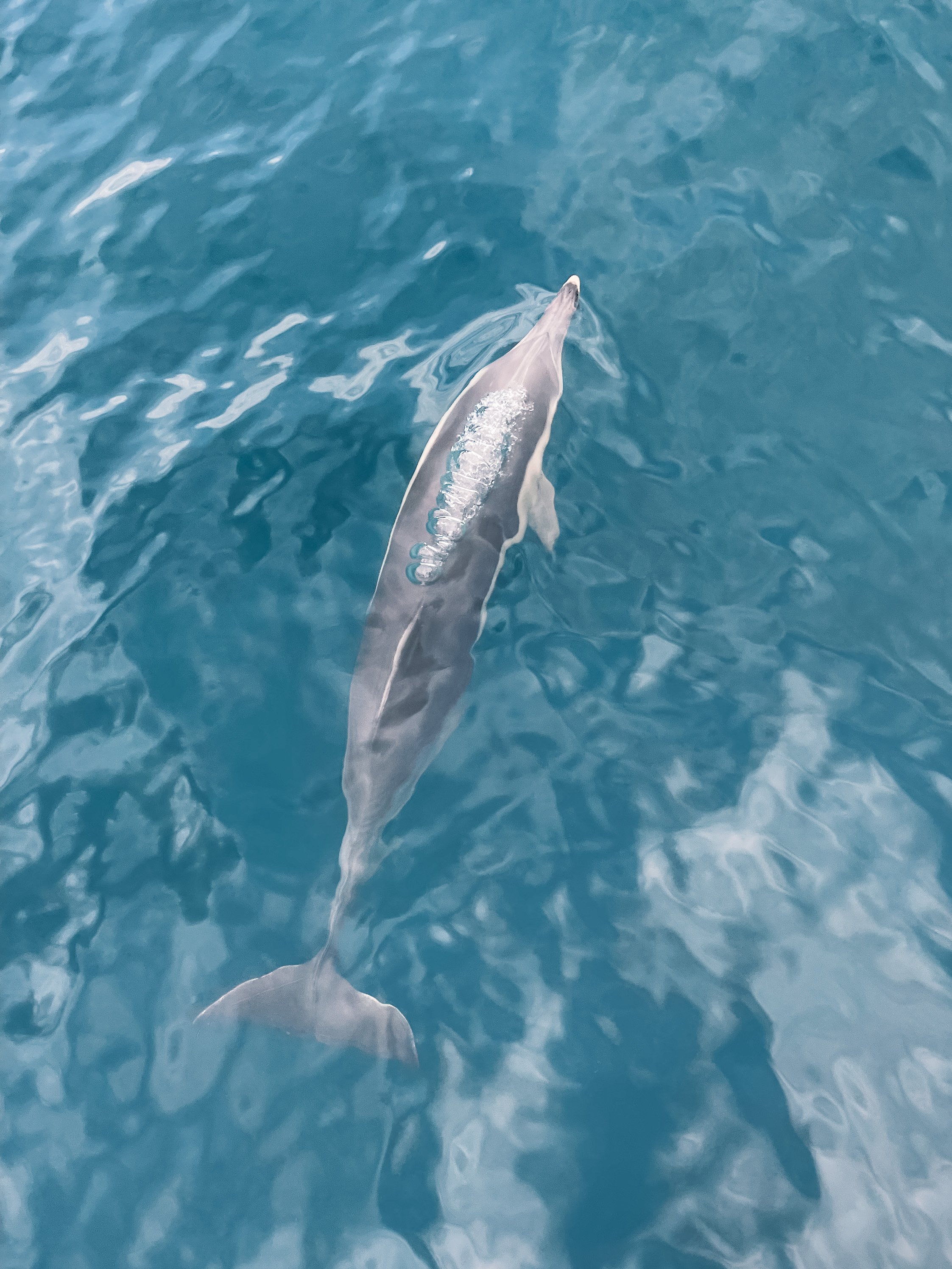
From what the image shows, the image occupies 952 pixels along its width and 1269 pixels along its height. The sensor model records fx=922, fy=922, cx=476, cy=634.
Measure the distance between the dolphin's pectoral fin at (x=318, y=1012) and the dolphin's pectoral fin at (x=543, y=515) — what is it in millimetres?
4005

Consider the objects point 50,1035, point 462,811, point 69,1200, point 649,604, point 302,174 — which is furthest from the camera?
point 302,174

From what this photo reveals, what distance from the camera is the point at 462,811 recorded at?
7.17 m

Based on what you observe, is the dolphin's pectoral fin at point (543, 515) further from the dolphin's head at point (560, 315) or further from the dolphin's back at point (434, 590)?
the dolphin's head at point (560, 315)

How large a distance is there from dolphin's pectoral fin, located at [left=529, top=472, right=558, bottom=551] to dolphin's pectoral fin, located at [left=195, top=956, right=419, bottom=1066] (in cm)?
400

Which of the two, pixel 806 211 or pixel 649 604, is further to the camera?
pixel 806 211

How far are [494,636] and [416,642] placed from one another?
90 cm

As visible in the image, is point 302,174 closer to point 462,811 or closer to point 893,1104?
point 462,811

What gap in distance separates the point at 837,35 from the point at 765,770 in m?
8.58

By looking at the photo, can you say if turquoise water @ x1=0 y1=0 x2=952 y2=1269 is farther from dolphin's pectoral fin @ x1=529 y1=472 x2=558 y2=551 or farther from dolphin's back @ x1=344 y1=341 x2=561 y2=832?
dolphin's back @ x1=344 y1=341 x2=561 y2=832

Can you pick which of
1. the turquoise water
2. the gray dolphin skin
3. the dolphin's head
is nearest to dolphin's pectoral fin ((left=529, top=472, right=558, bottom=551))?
the gray dolphin skin

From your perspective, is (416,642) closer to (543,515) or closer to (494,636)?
(494,636)

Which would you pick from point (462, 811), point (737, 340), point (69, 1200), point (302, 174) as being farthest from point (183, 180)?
point (69, 1200)

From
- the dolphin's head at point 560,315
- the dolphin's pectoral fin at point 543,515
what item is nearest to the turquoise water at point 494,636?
the dolphin's pectoral fin at point 543,515

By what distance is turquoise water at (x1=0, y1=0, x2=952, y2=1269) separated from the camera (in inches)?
244
